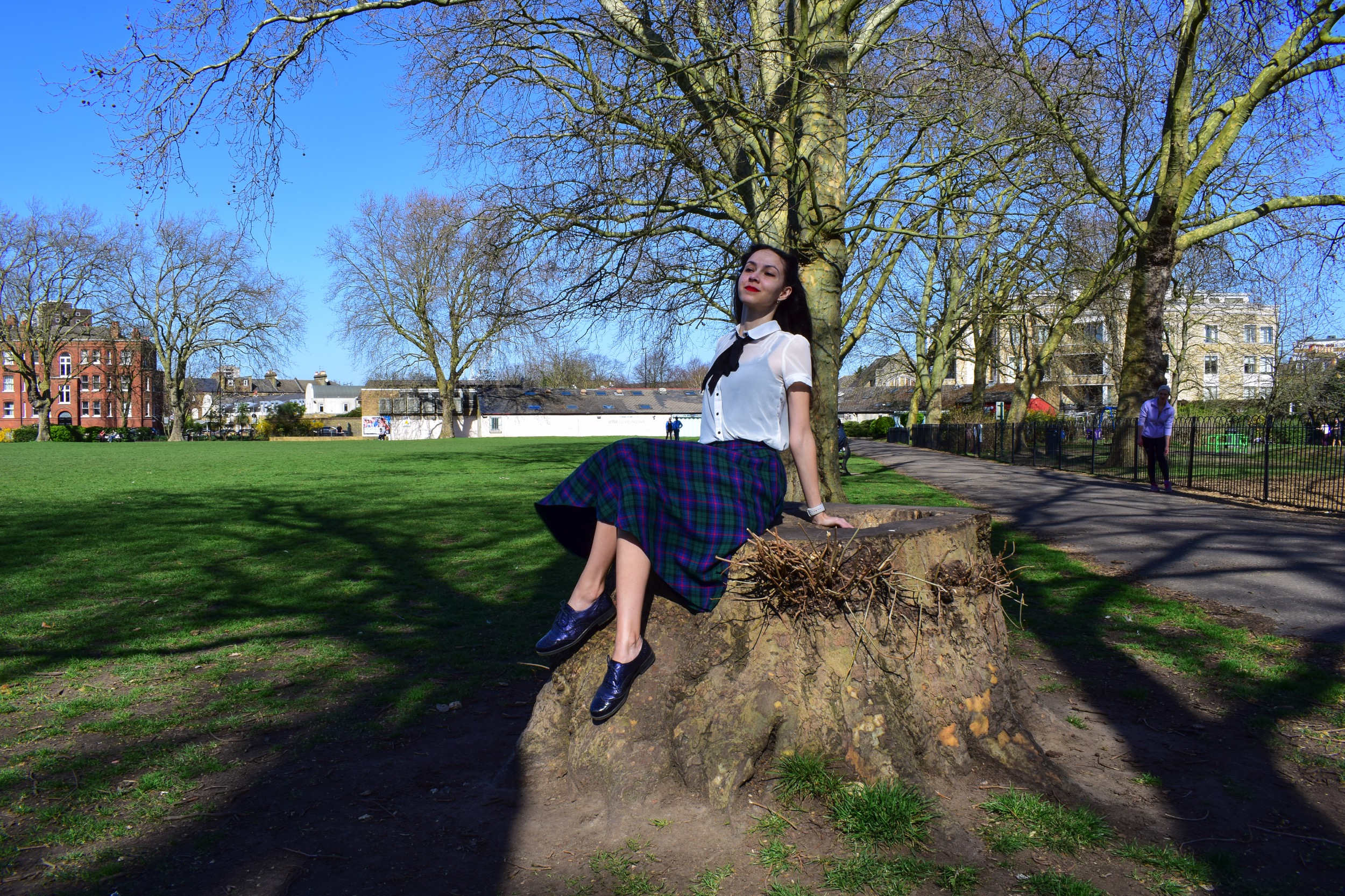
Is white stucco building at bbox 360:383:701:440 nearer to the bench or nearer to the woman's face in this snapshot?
the bench

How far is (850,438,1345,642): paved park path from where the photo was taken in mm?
6355

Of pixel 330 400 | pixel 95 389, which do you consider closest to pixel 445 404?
pixel 95 389

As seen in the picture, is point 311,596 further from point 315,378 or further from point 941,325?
point 315,378

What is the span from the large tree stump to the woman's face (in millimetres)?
949

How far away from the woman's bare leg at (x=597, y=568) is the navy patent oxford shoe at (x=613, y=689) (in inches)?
10.8

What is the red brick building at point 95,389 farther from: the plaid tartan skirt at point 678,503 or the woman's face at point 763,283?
the plaid tartan skirt at point 678,503

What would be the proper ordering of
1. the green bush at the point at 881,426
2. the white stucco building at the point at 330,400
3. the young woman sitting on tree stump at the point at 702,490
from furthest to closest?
the white stucco building at the point at 330,400 → the green bush at the point at 881,426 → the young woman sitting on tree stump at the point at 702,490

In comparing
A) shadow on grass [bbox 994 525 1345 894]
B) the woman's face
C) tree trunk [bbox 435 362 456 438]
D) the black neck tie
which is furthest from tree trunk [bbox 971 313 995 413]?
tree trunk [bbox 435 362 456 438]

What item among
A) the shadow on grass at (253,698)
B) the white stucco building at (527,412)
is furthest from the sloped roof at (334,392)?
the shadow on grass at (253,698)

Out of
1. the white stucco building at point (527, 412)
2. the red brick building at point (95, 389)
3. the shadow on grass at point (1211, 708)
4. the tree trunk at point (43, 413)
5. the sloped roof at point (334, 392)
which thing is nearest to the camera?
the shadow on grass at point (1211, 708)

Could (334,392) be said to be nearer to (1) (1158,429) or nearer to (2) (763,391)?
(1) (1158,429)

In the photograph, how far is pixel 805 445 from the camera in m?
3.32

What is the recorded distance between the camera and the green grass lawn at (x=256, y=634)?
3385mm

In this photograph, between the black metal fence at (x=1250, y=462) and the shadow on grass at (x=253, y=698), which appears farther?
the black metal fence at (x=1250, y=462)
